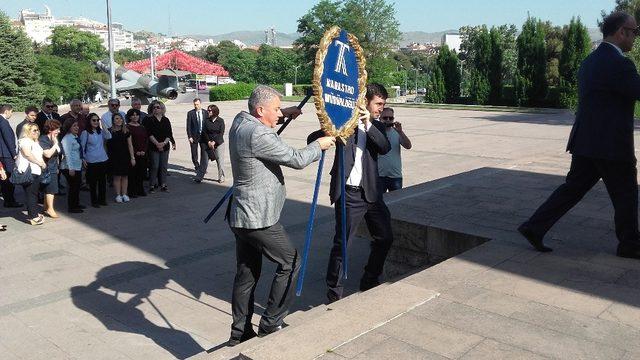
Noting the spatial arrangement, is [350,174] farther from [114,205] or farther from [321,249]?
[114,205]

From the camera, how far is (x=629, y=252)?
14.9 ft

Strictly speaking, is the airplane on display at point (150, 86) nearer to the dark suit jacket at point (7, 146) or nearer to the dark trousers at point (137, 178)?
the dark trousers at point (137, 178)

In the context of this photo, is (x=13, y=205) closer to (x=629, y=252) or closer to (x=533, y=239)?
(x=533, y=239)

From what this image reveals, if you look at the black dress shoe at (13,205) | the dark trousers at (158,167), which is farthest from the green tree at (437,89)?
the black dress shoe at (13,205)

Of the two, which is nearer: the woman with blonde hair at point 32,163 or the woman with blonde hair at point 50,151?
the woman with blonde hair at point 32,163

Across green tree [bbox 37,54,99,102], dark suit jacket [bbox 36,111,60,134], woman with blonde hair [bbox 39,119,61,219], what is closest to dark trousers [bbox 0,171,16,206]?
woman with blonde hair [bbox 39,119,61,219]

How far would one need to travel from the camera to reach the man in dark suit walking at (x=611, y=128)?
13.8 feet

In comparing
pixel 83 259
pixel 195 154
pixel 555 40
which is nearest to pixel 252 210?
pixel 83 259

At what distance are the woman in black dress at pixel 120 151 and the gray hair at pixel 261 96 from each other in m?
6.74

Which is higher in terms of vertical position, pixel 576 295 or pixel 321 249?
pixel 576 295

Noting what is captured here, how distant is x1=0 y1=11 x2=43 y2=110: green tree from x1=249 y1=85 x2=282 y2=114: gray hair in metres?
44.4

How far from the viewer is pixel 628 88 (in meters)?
4.14

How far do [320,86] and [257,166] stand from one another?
65cm

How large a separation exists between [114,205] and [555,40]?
57.5m
